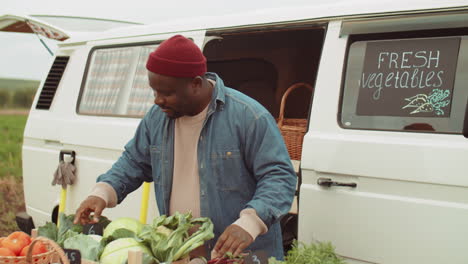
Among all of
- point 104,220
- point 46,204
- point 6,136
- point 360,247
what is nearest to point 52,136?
point 46,204

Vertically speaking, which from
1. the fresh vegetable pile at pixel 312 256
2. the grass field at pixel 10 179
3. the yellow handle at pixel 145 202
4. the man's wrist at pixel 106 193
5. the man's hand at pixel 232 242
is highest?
the man's wrist at pixel 106 193

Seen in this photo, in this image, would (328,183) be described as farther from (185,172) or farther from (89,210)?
(89,210)

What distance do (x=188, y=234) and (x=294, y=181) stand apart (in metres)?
0.54

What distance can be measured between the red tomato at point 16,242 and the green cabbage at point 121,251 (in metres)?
0.34

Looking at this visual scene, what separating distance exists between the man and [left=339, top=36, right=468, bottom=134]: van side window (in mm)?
871

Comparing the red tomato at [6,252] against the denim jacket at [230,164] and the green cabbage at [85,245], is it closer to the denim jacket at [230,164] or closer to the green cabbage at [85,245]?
the green cabbage at [85,245]

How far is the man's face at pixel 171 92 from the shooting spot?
9.14 ft

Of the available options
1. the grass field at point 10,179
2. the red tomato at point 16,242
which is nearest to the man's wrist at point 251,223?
the red tomato at point 16,242

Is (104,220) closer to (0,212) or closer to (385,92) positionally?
(385,92)

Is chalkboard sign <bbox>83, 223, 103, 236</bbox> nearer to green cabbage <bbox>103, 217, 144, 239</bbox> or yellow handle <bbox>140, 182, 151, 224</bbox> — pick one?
green cabbage <bbox>103, 217, 144, 239</bbox>

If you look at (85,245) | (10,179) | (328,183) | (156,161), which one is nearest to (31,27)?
(156,161)

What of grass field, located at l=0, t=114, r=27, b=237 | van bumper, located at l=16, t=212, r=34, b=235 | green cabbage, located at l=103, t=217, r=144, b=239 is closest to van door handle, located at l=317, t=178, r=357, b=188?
green cabbage, located at l=103, t=217, r=144, b=239

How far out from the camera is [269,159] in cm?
286

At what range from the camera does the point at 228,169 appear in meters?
3.03
